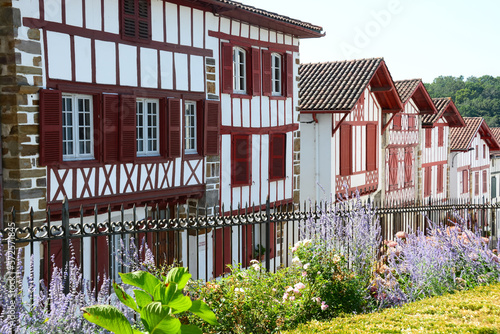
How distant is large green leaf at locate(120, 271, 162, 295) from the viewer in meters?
4.35

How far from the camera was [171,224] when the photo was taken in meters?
6.49

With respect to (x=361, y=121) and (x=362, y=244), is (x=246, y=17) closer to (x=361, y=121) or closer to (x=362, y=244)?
(x=361, y=121)

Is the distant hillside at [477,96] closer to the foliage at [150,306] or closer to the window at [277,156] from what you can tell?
the window at [277,156]

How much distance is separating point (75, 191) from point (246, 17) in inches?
258

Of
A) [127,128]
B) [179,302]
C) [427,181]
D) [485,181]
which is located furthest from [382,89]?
[485,181]

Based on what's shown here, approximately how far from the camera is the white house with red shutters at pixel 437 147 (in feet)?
96.7

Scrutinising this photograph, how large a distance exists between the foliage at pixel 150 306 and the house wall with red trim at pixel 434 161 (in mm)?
25658

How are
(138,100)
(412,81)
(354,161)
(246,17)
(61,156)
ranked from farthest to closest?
(412,81)
(354,161)
(246,17)
(138,100)
(61,156)

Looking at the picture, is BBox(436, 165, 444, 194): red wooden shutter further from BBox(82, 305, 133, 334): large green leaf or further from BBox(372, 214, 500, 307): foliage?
BBox(82, 305, 133, 334): large green leaf

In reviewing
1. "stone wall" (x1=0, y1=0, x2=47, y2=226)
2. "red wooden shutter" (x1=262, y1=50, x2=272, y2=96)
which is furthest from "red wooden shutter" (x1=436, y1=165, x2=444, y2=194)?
"stone wall" (x1=0, y1=0, x2=47, y2=226)

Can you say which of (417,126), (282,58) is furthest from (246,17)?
(417,126)

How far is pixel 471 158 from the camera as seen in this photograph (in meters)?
35.3

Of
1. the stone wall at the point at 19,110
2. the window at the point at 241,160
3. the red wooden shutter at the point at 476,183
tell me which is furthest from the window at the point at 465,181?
the stone wall at the point at 19,110

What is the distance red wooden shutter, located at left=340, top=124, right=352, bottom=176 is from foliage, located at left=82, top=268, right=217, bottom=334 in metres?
15.9
